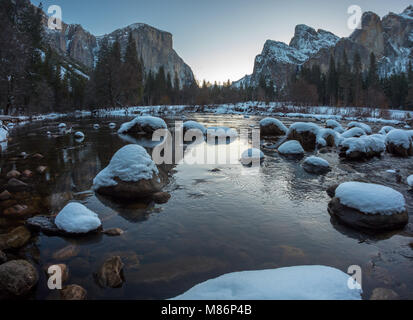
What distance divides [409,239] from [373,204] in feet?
2.64

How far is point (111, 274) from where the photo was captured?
3438 millimetres

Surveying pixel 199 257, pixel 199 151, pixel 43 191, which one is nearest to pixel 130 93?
pixel 199 151

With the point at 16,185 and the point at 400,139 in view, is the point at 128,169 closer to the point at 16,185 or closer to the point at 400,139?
the point at 16,185

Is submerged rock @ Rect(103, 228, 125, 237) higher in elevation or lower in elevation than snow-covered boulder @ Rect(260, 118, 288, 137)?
lower

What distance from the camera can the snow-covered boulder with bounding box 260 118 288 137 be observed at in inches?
787

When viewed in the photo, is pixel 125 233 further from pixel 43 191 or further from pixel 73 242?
pixel 43 191

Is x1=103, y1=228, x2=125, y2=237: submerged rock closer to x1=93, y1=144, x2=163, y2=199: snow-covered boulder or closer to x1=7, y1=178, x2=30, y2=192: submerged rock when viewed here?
x1=93, y1=144, x2=163, y2=199: snow-covered boulder

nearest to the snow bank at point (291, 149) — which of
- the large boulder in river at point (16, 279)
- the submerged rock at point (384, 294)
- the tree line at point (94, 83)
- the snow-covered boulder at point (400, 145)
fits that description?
the snow-covered boulder at point (400, 145)

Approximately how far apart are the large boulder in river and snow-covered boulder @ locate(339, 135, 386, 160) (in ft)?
41.1

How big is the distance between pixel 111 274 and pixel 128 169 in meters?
3.60

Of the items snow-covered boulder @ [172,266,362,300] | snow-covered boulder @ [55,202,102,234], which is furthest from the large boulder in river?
snow-covered boulder @ [172,266,362,300]

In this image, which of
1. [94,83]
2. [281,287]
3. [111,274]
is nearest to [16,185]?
[111,274]

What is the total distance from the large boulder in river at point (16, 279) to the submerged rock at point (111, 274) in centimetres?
80

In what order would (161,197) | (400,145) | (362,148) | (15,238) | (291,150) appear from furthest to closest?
(400,145)
(291,150)
(362,148)
(161,197)
(15,238)
